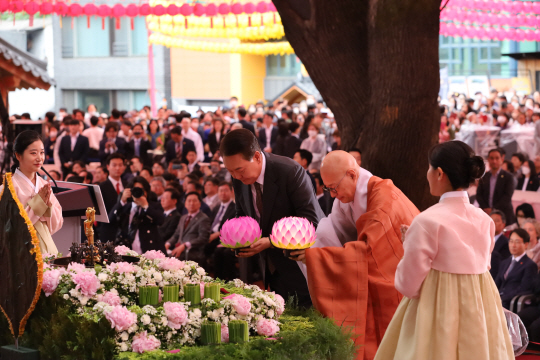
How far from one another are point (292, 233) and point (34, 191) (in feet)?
6.14

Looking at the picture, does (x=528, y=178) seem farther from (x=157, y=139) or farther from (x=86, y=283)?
(x=86, y=283)

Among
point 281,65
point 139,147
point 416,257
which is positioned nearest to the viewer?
point 416,257

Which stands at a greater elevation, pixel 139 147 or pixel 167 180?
pixel 139 147

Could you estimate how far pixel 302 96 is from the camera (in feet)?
91.5

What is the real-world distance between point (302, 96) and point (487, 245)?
986 inches

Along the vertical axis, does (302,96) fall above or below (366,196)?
above

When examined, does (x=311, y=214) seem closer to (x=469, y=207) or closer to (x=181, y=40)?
(x=469, y=207)

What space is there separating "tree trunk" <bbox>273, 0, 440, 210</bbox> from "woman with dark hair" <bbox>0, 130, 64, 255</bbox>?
6.62 ft

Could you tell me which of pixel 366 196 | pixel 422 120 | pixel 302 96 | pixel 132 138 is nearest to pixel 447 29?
pixel 302 96

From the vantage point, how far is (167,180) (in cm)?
901

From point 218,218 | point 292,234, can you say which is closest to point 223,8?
point 218,218

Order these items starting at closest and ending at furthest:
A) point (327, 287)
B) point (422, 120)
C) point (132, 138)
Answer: point (327, 287)
point (422, 120)
point (132, 138)

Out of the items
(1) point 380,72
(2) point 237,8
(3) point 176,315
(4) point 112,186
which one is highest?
(2) point 237,8

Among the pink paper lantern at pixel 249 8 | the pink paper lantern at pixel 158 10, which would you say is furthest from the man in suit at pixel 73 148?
the pink paper lantern at pixel 249 8
